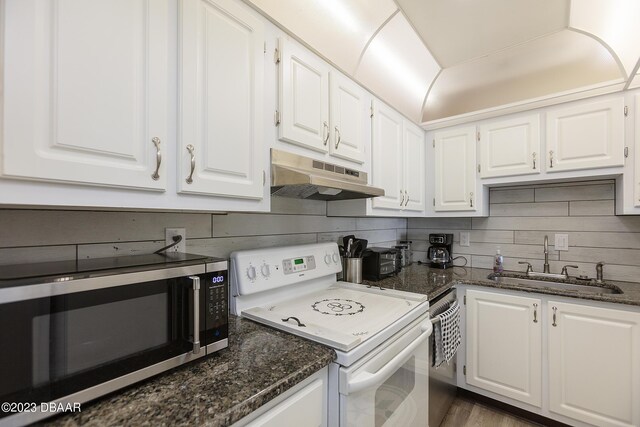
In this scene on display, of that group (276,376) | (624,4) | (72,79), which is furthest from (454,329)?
(72,79)

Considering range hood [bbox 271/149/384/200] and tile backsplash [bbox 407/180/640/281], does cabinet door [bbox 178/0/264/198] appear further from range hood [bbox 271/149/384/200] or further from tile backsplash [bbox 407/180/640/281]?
tile backsplash [bbox 407/180/640/281]

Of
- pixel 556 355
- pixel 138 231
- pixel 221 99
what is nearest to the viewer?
pixel 221 99

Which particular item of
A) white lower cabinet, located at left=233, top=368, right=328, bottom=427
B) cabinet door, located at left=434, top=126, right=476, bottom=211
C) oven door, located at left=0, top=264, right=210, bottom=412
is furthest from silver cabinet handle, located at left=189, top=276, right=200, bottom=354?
cabinet door, located at left=434, top=126, right=476, bottom=211

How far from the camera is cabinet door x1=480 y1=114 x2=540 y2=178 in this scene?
2.11 metres

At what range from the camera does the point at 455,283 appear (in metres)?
2.07

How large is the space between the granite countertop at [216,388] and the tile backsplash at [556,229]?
2133 mm

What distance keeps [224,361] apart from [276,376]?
19cm

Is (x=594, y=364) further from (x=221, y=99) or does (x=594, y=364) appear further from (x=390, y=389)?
(x=221, y=99)

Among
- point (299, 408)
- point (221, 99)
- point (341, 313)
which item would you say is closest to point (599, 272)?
point (341, 313)

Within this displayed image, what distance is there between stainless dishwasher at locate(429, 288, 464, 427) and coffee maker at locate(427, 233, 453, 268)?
0.46 m

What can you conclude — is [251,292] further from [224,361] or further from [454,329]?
[454,329]

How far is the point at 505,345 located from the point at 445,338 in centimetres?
62

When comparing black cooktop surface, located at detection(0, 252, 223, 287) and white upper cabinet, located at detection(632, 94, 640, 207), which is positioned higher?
white upper cabinet, located at detection(632, 94, 640, 207)

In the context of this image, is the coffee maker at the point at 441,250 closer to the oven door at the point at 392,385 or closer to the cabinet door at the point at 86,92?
the oven door at the point at 392,385
